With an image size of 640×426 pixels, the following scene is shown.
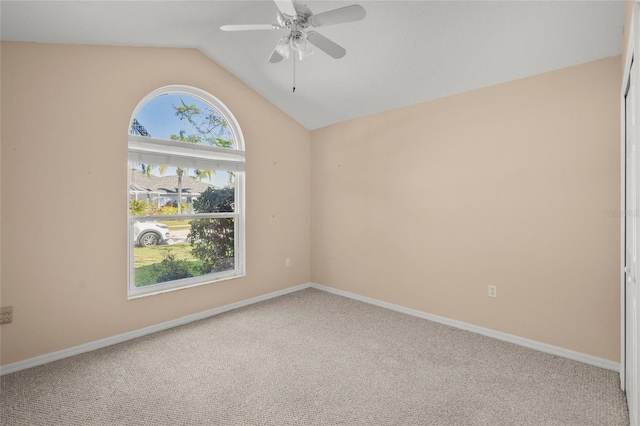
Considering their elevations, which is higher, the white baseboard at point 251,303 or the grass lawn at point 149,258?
the grass lawn at point 149,258

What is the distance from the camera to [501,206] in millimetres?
2889

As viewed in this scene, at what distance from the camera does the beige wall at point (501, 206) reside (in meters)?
Result: 2.43

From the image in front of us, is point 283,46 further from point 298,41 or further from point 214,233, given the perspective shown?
point 214,233

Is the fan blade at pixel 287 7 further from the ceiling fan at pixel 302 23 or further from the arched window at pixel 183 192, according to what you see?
the arched window at pixel 183 192

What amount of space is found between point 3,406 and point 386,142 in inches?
152

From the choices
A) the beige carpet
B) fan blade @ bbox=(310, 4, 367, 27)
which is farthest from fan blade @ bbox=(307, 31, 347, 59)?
the beige carpet

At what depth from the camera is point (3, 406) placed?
1.96 metres

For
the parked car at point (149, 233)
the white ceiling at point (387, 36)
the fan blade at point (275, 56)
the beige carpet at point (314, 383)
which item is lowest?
the beige carpet at point (314, 383)

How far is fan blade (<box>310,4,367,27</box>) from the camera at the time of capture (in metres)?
1.77

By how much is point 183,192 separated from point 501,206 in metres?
3.22

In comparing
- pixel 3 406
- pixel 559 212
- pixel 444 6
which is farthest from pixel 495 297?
pixel 3 406

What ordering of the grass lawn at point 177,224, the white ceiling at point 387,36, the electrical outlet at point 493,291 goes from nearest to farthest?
the white ceiling at point 387,36 < the electrical outlet at point 493,291 < the grass lawn at point 177,224

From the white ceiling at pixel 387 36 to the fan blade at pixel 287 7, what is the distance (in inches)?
27.6

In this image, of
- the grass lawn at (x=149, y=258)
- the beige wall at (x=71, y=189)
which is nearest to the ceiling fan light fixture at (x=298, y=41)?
the beige wall at (x=71, y=189)
